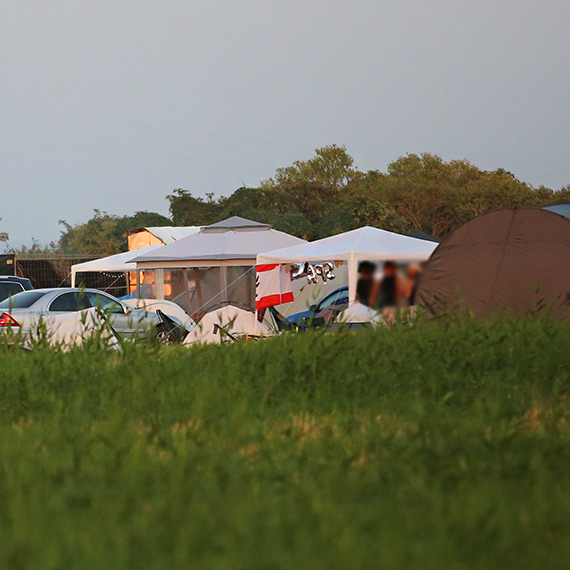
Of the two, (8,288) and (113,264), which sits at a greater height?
(113,264)

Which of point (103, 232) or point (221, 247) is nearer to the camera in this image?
point (221, 247)

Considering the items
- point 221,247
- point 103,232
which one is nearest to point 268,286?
point 221,247

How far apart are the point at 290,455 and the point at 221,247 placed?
18.0 meters

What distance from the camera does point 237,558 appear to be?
10.3 ft

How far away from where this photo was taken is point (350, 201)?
56156 millimetres

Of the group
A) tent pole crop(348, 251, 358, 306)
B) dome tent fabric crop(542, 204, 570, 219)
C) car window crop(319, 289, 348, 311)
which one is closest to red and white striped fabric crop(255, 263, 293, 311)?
car window crop(319, 289, 348, 311)

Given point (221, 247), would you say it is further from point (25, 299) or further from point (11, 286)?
point (25, 299)

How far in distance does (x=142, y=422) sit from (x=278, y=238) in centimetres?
1796

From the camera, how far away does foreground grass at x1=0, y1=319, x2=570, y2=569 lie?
3.34 m

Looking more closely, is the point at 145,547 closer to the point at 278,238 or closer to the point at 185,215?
the point at 278,238

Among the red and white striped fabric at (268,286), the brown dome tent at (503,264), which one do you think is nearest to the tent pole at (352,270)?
the red and white striped fabric at (268,286)

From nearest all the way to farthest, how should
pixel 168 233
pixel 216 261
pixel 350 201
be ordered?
pixel 216 261 < pixel 168 233 < pixel 350 201

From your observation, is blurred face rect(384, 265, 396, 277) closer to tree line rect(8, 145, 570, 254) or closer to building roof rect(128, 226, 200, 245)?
building roof rect(128, 226, 200, 245)

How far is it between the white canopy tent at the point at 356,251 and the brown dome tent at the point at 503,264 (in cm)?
268
